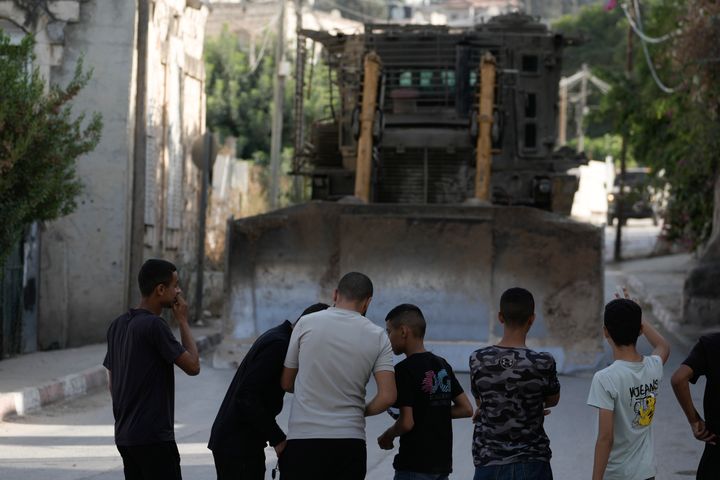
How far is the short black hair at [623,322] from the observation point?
19.1 ft

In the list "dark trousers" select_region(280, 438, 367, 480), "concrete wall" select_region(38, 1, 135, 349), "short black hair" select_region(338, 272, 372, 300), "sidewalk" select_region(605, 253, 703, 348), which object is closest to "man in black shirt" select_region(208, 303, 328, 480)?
"dark trousers" select_region(280, 438, 367, 480)

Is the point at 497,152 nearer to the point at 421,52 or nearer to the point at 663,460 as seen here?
the point at 421,52

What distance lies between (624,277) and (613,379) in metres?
23.6

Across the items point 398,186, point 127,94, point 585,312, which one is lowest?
point 585,312

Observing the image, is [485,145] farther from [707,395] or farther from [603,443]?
[603,443]

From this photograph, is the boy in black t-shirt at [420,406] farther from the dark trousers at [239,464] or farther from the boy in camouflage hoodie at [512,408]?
the dark trousers at [239,464]

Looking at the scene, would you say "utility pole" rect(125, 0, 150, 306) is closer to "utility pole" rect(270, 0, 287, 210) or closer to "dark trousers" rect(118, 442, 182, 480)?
"dark trousers" rect(118, 442, 182, 480)

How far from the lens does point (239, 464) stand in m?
5.99

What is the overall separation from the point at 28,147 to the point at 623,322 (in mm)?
9248

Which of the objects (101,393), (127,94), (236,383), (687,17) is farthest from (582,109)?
(236,383)

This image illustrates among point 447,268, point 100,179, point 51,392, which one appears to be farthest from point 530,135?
point 51,392

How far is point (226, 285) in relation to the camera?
1405cm

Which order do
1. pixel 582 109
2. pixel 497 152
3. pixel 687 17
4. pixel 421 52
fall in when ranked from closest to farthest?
pixel 497 152 < pixel 421 52 < pixel 687 17 < pixel 582 109

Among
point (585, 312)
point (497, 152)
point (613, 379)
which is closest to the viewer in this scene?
point (613, 379)
